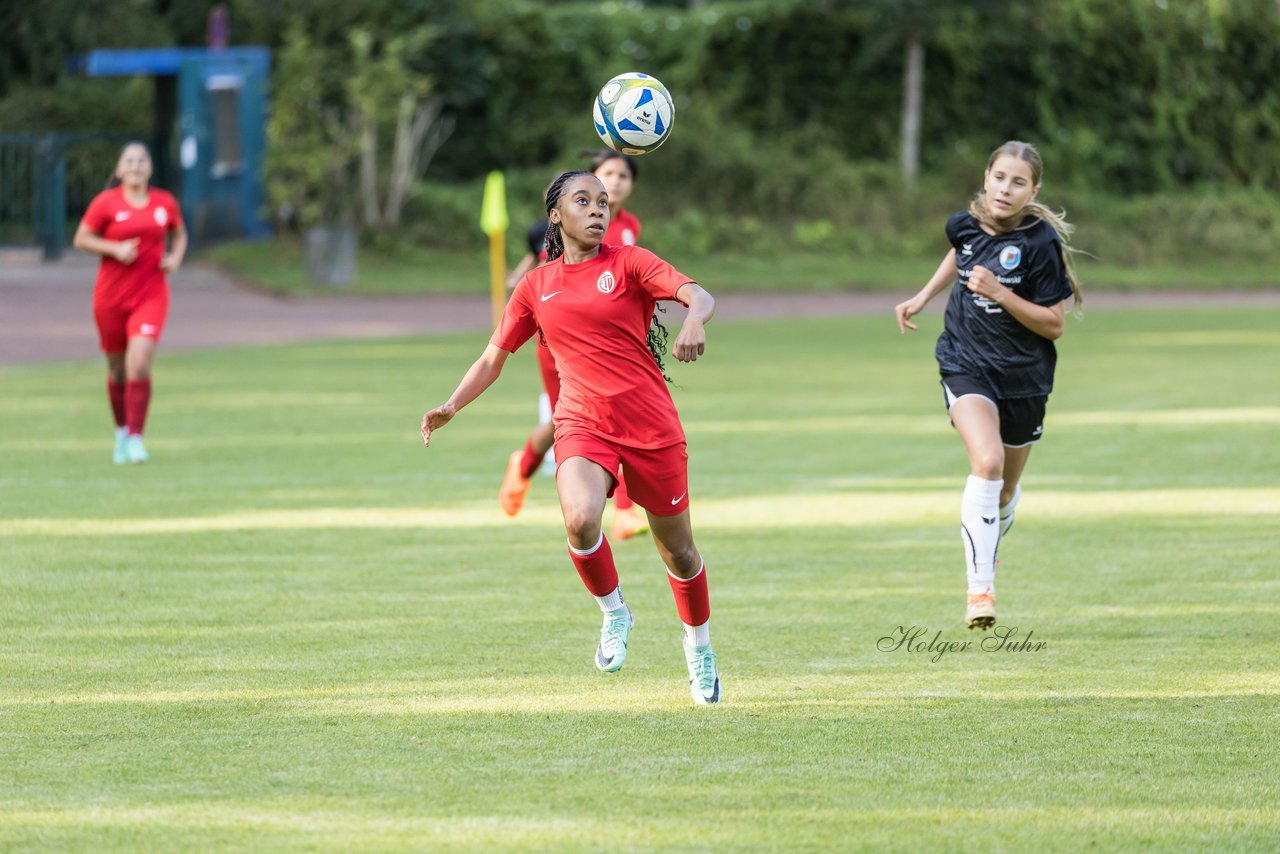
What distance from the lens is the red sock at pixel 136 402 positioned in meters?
13.5

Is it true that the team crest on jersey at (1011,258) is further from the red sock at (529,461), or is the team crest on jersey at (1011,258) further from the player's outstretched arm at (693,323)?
the red sock at (529,461)


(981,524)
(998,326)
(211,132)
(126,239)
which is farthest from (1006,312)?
(211,132)

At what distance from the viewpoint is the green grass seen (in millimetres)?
33156

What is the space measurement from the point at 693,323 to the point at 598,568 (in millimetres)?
1226

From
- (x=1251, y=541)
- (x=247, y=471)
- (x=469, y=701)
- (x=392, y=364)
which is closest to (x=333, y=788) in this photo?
(x=469, y=701)

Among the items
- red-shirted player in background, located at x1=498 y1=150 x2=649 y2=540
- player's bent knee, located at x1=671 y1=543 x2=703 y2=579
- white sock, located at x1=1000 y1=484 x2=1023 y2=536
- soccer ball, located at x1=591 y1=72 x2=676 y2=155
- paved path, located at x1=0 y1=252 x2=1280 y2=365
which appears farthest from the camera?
paved path, located at x1=0 y1=252 x2=1280 y2=365

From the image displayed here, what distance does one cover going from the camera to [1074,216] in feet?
126

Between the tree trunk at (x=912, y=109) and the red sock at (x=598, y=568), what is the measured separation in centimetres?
3283

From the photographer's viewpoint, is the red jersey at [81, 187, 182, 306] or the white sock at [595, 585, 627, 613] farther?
the red jersey at [81, 187, 182, 306]

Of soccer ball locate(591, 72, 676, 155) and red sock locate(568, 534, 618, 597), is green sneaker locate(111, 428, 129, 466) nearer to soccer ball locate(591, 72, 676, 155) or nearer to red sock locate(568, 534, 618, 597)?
soccer ball locate(591, 72, 676, 155)

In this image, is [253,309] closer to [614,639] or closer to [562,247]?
[562,247]

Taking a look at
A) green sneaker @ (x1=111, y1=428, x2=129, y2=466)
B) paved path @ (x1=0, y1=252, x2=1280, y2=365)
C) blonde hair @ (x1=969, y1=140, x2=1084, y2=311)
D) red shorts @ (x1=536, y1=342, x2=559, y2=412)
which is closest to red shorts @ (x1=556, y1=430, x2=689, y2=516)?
blonde hair @ (x1=969, y1=140, x2=1084, y2=311)

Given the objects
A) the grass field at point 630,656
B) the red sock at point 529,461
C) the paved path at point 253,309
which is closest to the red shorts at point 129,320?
the grass field at point 630,656

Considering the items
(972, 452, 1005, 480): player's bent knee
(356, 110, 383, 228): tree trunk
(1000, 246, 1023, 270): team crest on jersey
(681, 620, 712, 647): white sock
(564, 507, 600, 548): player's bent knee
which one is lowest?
(356, 110, 383, 228): tree trunk
